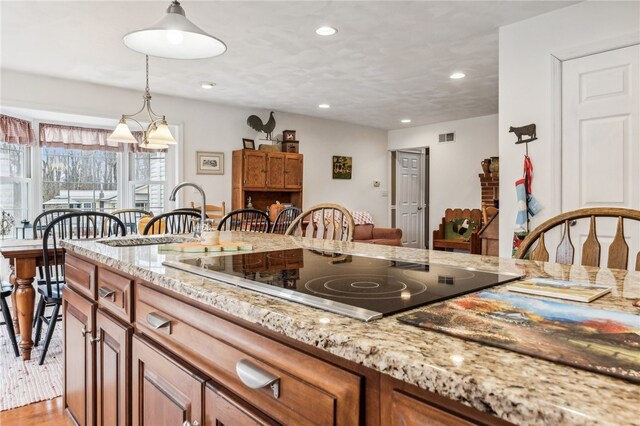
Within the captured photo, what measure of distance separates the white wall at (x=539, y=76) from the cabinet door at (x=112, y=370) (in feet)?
9.80

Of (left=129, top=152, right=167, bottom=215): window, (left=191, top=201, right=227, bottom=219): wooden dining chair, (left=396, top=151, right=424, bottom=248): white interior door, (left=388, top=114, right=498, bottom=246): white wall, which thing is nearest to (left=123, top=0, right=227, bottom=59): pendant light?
(left=191, top=201, right=227, bottom=219): wooden dining chair

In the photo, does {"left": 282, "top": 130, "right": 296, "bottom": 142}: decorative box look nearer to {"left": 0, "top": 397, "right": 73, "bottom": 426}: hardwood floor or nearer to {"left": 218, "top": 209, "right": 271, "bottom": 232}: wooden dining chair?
{"left": 218, "top": 209, "right": 271, "bottom": 232}: wooden dining chair

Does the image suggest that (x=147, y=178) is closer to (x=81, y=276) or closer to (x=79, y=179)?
(x=79, y=179)

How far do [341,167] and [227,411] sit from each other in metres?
6.95

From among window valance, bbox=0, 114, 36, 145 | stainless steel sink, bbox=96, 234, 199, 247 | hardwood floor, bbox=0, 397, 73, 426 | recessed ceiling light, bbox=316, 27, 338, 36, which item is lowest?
hardwood floor, bbox=0, 397, 73, 426

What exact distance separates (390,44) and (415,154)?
17.4ft

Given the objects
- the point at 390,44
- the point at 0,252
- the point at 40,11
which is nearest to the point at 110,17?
the point at 40,11

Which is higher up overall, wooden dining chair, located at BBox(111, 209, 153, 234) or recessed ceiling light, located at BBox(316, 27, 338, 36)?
recessed ceiling light, located at BBox(316, 27, 338, 36)

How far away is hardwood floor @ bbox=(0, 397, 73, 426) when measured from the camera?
7.07 feet

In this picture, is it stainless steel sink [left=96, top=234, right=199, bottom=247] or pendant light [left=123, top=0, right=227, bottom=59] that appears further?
stainless steel sink [left=96, top=234, right=199, bottom=247]

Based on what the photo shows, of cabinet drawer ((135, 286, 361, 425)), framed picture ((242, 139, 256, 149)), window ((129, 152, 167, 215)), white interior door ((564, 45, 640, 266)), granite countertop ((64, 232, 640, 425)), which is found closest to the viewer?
granite countertop ((64, 232, 640, 425))

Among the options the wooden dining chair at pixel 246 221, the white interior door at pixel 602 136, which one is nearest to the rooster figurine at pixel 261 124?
the wooden dining chair at pixel 246 221

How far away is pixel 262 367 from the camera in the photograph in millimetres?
750

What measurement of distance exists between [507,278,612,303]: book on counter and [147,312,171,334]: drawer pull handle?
796mm
